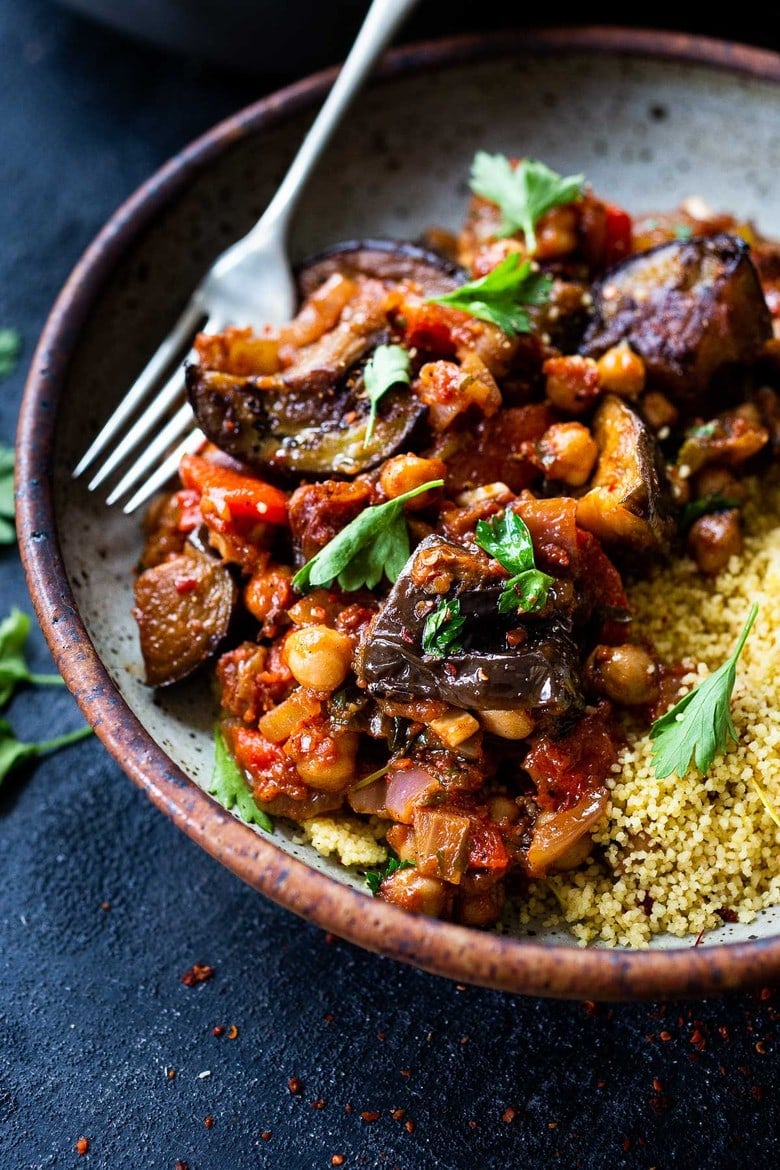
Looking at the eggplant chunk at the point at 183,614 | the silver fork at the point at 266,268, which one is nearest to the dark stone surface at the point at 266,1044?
the eggplant chunk at the point at 183,614

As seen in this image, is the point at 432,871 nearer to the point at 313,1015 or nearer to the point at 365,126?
the point at 313,1015

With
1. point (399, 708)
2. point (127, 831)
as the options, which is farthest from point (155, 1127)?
point (399, 708)

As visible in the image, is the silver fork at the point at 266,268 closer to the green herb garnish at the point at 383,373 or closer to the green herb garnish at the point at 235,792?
the green herb garnish at the point at 383,373

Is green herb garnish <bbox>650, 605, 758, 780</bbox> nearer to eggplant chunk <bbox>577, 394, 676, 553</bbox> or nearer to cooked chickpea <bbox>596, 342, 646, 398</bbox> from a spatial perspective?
eggplant chunk <bbox>577, 394, 676, 553</bbox>

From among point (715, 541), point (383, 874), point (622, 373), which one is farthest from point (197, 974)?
point (622, 373)

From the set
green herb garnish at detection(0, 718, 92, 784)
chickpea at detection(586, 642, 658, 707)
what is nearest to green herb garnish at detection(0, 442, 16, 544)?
green herb garnish at detection(0, 718, 92, 784)
